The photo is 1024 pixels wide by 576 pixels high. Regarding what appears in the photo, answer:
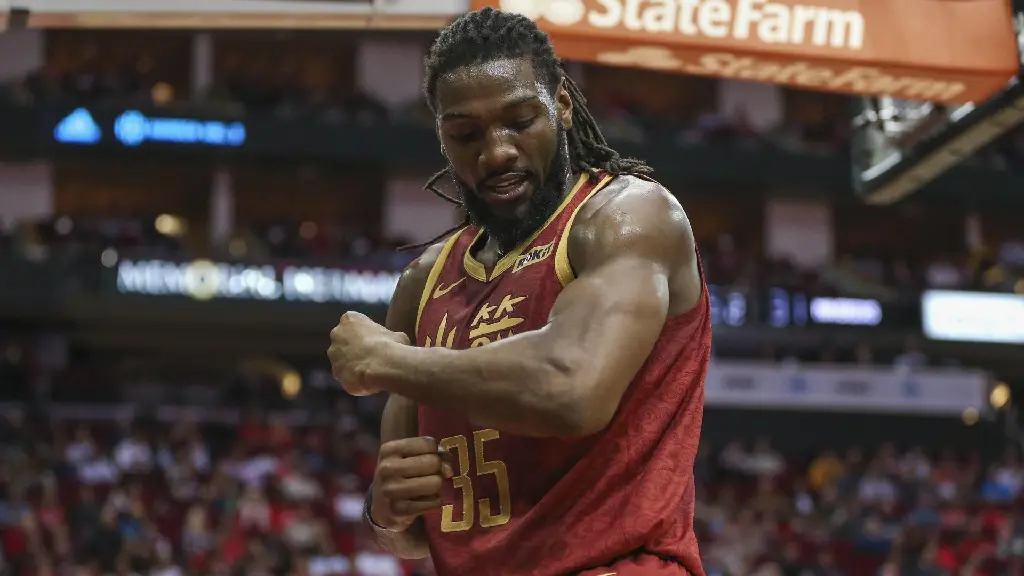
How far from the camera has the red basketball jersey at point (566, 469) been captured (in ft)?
8.11

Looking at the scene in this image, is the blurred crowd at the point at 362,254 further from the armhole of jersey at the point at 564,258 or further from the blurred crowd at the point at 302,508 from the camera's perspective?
the armhole of jersey at the point at 564,258

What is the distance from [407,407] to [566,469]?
682 millimetres

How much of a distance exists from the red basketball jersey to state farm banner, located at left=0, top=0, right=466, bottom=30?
2.04m

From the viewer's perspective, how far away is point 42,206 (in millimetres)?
24125

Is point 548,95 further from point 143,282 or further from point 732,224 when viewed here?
point 732,224

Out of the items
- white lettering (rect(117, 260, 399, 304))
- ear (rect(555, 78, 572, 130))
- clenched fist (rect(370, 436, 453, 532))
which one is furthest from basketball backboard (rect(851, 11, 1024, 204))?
white lettering (rect(117, 260, 399, 304))

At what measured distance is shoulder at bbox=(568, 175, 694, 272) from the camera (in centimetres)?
247

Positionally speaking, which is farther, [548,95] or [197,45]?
[197,45]

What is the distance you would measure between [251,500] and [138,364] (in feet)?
34.0

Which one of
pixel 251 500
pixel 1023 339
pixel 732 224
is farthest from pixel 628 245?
pixel 732 224

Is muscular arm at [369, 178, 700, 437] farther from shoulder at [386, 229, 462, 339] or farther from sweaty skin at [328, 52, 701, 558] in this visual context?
shoulder at [386, 229, 462, 339]

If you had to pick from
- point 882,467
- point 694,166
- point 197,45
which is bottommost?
point 882,467

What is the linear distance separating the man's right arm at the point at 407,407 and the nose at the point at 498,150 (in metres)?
0.55

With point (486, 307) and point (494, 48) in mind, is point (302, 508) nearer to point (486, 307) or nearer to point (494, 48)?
point (486, 307)
